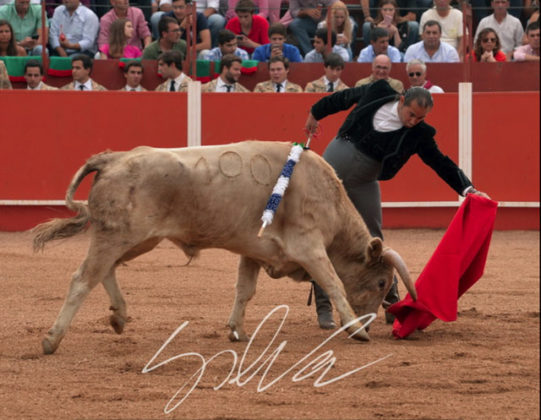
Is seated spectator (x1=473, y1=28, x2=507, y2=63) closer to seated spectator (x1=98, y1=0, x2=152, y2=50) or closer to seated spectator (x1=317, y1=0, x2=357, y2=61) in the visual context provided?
seated spectator (x1=317, y1=0, x2=357, y2=61)

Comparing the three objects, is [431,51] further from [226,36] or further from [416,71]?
[226,36]

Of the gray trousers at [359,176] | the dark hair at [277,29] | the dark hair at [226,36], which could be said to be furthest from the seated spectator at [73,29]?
the gray trousers at [359,176]

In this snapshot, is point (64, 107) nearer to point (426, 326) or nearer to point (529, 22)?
point (529, 22)

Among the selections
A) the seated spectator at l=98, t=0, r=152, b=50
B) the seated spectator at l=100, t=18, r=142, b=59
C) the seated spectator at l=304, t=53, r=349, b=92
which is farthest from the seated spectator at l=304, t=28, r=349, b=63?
the seated spectator at l=100, t=18, r=142, b=59

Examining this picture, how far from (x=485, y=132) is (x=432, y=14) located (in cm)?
155

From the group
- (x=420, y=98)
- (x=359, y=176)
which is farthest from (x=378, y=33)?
(x=420, y=98)

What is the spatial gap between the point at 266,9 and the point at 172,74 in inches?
58.0

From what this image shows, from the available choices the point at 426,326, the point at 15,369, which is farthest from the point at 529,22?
the point at 15,369

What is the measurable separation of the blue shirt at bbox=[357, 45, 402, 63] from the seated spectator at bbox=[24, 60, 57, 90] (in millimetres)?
3494

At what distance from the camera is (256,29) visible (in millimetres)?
11672

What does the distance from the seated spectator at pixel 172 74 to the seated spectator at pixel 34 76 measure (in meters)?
1.19

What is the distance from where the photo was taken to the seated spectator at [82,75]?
1073 centimetres

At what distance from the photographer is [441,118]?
1106 centimetres
